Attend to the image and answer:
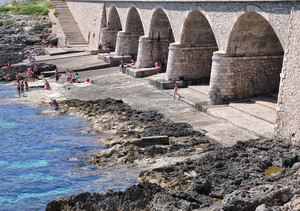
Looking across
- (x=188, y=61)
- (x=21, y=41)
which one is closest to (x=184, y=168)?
(x=188, y=61)

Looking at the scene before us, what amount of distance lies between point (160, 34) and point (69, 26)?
946 inches

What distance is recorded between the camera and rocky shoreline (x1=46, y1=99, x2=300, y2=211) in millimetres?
10039

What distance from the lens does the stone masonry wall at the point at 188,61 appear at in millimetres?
28016

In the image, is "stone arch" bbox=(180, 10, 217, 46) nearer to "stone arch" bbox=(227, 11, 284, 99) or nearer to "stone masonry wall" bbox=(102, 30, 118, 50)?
"stone arch" bbox=(227, 11, 284, 99)

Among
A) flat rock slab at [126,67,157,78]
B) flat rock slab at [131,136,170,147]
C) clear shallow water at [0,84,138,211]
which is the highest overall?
flat rock slab at [126,67,157,78]

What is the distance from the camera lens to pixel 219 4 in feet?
73.7

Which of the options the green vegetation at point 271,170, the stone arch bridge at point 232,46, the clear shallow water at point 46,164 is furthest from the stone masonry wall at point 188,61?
the green vegetation at point 271,170

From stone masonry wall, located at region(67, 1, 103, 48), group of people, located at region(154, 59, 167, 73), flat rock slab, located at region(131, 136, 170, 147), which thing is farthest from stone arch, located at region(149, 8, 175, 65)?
flat rock slab, located at region(131, 136, 170, 147)

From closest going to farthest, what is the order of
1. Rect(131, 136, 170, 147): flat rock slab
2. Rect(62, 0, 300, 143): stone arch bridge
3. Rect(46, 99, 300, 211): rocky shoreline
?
Rect(46, 99, 300, 211): rocky shoreline, Rect(62, 0, 300, 143): stone arch bridge, Rect(131, 136, 170, 147): flat rock slab

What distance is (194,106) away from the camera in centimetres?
2298

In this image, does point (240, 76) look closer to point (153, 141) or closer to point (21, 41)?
point (153, 141)

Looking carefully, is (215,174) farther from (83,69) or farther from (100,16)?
(100,16)

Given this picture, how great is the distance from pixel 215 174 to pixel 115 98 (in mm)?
14964

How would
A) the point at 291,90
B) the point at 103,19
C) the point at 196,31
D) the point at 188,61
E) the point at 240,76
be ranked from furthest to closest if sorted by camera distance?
the point at 103,19, the point at 188,61, the point at 196,31, the point at 240,76, the point at 291,90
